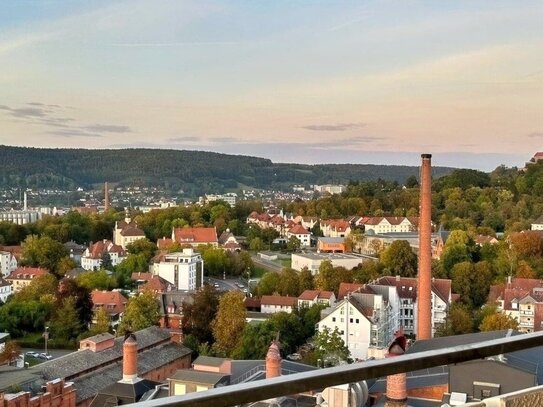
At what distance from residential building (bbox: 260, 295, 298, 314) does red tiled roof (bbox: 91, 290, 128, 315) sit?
3635mm

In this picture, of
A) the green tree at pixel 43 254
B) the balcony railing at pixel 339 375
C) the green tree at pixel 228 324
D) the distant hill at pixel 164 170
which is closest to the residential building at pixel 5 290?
the green tree at pixel 43 254

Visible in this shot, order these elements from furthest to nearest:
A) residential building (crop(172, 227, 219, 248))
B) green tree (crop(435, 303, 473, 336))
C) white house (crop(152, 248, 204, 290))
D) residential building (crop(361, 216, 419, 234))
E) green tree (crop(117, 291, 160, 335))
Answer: residential building (crop(361, 216, 419, 234)) < residential building (crop(172, 227, 219, 248)) < white house (crop(152, 248, 204, 290)) < green tree (crop(117, 291, 160, 335)) < green tree (crop(435, 303, 473, 336))

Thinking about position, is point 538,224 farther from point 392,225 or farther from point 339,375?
point 339,375

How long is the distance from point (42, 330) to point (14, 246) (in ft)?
43.7

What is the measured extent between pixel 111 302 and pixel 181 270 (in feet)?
12.0

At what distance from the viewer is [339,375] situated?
801 mm

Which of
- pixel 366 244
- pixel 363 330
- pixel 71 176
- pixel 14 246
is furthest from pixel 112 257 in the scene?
pixel 71 176

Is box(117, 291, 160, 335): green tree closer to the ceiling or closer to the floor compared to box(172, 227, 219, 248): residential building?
closer to the floor

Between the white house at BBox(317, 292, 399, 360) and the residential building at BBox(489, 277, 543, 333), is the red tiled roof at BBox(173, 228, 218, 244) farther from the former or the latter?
the white house at BBox(317, 292, 399, 360)

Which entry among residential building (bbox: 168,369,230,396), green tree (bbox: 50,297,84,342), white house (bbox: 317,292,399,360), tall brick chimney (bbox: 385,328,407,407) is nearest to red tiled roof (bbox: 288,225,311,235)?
green tree (bbox: 50,297,84,342)

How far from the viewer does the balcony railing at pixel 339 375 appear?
69 cm

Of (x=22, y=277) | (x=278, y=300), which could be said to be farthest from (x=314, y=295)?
(x=22, y=277)

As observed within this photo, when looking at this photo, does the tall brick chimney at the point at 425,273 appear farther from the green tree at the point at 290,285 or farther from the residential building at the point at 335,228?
the residential building at the point at 335,228

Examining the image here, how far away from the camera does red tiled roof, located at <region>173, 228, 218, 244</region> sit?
29328 millimetres
